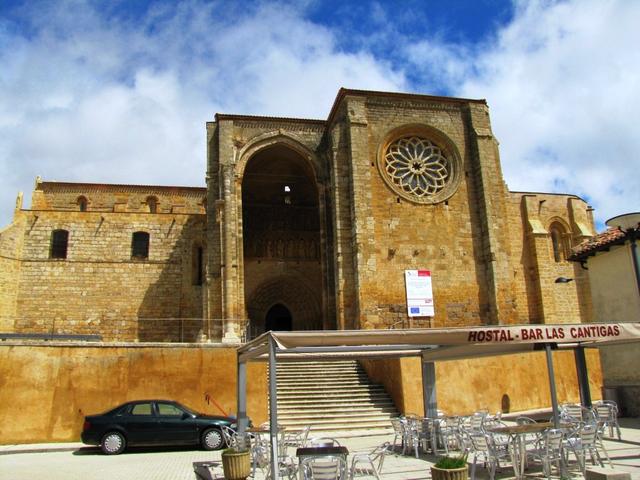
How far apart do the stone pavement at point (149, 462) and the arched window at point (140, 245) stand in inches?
489

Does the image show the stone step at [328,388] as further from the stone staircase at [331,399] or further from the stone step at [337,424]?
the stone step at [337,424]

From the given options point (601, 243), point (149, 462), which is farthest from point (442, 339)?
point (601, 243)

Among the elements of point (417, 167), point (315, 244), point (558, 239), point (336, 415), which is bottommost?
point (336, 415)

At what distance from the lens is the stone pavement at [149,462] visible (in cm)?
892

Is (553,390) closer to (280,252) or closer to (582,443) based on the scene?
(582,443)

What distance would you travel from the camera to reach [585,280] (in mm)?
28375

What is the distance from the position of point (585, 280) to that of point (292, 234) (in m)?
14.1

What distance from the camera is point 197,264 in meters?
26.1

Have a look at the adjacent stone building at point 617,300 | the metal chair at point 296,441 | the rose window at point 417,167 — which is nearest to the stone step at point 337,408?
the metal chair at point 296,441

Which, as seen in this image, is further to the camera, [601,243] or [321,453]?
[601,243]

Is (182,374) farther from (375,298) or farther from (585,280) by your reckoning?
(585,280)

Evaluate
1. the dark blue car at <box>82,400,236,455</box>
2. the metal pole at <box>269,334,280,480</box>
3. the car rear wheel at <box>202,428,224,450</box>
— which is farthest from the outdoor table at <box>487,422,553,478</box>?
the car rear wheel at <box>202,428,224,450</box>

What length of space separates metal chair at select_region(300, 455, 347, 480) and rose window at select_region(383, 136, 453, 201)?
17.1 meters

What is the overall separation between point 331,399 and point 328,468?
1061 cm
